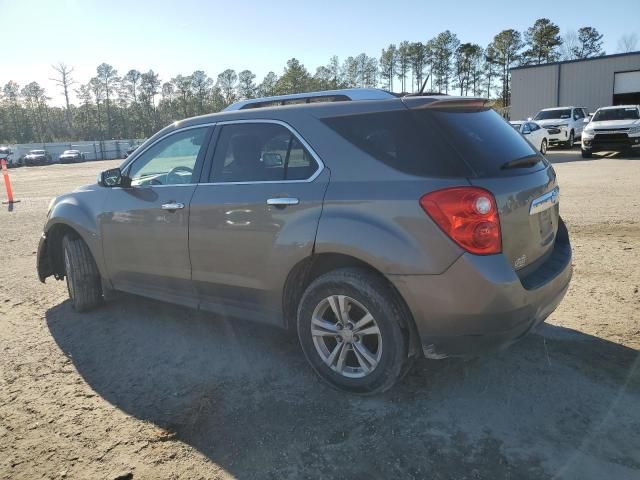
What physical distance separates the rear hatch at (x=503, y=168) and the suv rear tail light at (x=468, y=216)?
0.23 ft

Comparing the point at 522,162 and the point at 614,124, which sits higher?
the point at 614,124

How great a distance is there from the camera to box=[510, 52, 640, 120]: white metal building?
36344 millimetres

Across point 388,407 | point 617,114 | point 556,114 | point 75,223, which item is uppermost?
point 556,114

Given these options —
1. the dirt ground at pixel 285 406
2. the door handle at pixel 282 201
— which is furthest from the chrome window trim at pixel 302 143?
the dirt ground at pixel 285 406

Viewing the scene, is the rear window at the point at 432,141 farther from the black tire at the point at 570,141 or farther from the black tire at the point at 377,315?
the black tire at the point at 570,141

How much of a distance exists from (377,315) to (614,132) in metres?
A: 19.3

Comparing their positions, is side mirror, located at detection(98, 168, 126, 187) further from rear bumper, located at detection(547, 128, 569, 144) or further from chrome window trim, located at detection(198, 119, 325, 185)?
rear bumper, located at detection(547, 128, 569, 144)

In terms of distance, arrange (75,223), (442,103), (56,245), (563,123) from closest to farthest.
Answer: (442,103), (75,223), (56,245), (563,123)

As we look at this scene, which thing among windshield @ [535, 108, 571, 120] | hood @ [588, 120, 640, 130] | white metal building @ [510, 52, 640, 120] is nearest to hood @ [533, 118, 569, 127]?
windshield @ [535, 108, 571, 120]

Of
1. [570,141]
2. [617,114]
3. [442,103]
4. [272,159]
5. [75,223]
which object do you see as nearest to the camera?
[442,103]

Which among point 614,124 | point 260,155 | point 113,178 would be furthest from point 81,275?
point 614,124

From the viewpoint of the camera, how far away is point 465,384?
329 cm

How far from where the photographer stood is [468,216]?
2.69 meters

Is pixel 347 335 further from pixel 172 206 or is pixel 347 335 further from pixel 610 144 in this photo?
pixel 610 144
